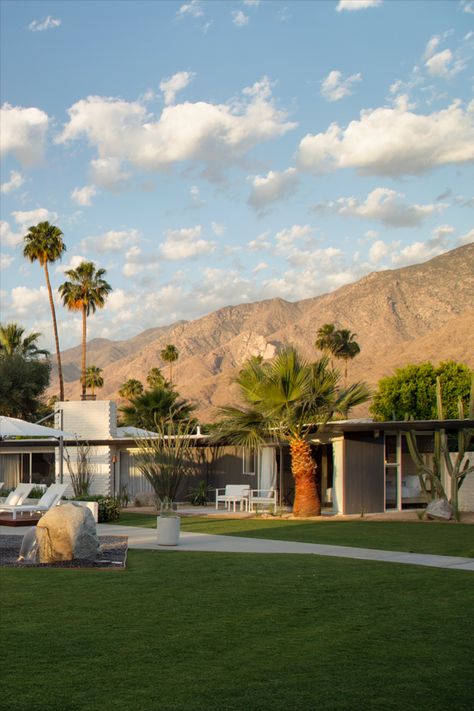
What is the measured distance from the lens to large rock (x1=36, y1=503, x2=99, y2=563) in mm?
12562

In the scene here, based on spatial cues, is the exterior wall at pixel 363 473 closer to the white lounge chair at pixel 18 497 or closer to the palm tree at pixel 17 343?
the white lounge chair at pixel 18 497

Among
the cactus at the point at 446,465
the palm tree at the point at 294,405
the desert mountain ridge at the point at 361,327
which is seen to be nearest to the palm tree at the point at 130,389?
the desert mountain ridge at the point at 361,327

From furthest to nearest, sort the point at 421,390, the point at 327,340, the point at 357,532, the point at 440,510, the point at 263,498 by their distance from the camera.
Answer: the point at 327,340 → the point at 421,390 → the point at 263,498 → the point at 440,510 → the point at 357,532

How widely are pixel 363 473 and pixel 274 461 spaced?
444 centimetres

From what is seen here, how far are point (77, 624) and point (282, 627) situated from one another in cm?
185

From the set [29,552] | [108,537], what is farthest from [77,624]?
[108,537]

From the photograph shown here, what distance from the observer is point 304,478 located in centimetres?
2228

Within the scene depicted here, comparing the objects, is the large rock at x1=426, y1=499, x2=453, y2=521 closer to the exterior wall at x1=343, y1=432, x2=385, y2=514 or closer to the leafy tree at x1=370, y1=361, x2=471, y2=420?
the exterior wall at x1=343, y1=432, x2=385, y2=514

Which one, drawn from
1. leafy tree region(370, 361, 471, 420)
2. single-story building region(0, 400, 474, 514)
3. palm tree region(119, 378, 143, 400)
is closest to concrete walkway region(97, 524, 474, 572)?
single-story building region(0, 400, 474, 514)

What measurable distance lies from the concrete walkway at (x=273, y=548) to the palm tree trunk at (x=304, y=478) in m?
4.88

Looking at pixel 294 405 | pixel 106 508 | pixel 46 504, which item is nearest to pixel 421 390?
pixel 294 405

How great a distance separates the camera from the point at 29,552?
12992 mm

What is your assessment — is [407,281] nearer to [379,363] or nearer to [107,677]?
[379,363]

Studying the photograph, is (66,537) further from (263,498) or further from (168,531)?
(263,498)
